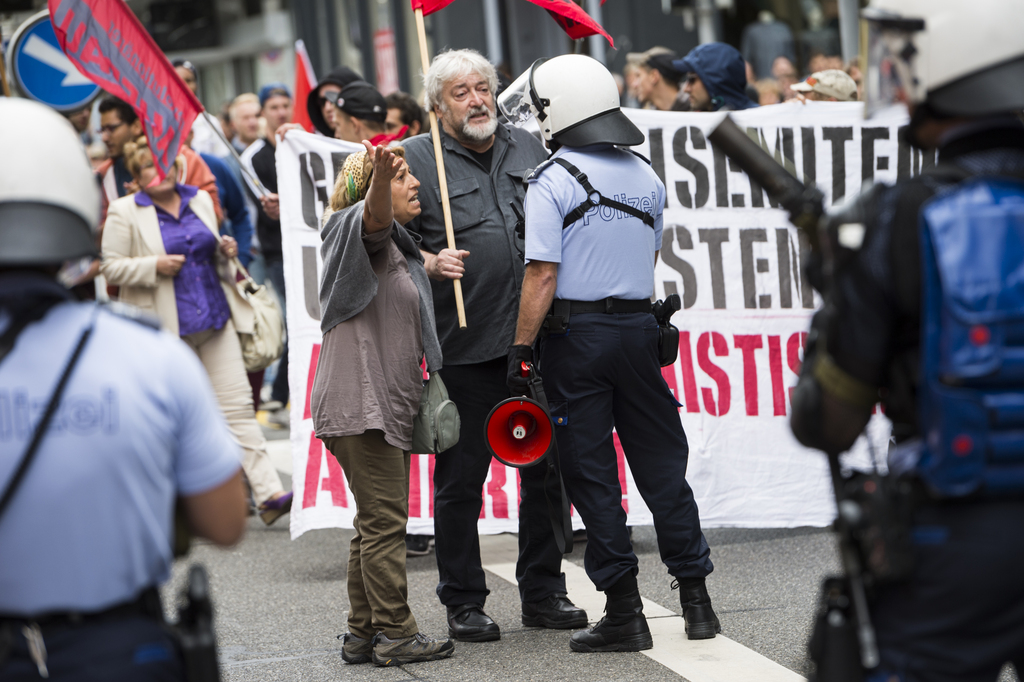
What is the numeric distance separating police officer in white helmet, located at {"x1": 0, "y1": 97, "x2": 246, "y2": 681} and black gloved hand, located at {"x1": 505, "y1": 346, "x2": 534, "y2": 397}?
2.53 m

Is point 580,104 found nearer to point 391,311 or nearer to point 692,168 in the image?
point 391,311

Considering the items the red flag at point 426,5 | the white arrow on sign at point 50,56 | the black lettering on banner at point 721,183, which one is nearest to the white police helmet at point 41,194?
the red flag at point 426,5

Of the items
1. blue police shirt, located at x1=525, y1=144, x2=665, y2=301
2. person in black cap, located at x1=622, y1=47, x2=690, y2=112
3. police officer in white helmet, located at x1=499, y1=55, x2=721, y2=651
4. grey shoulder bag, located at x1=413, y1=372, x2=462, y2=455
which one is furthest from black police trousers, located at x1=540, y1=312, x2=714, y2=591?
person in black cap, located at x1=622, y1=47, x2=690, y2=112

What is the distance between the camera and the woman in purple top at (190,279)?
21.4 ft

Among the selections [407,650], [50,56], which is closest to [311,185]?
[407,650]

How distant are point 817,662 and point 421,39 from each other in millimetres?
3487

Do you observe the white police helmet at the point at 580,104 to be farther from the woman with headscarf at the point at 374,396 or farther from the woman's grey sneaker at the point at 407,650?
the woman's grey sneaker at the point at 407,650

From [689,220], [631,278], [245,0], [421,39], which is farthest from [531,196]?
[245,0]

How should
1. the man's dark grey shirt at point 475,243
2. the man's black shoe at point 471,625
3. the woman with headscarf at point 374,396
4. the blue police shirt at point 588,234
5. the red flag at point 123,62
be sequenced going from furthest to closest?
1. the red flag at point 123,62
2. the man's dark grey shirt at point 475,243
3. the man's black shoe at point 471,625
4. the blue police shirt at point 588,234
5. the woman with headscarf at point 374,396

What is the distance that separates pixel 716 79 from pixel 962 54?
524 centimetres

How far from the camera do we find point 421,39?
202 inches

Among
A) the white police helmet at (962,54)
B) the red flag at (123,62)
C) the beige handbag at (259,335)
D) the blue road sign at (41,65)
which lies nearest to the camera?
the white police helmet at (962,54)

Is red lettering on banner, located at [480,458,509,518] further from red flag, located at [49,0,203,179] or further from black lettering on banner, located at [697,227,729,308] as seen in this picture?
red flag, located at [49,0,203,179]

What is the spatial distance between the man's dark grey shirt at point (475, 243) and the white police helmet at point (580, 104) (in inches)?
19.5
